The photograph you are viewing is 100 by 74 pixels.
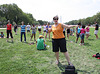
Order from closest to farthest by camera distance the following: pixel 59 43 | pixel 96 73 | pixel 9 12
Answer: pixel 96 73
pixel 59 43
pixel 9 12

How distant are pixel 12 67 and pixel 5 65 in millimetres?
397

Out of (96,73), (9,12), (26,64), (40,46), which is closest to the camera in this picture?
(96,73)

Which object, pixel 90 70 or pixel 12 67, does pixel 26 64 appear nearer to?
pixel 12 67

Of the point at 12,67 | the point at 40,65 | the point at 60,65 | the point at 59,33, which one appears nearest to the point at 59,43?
the point at 59,33

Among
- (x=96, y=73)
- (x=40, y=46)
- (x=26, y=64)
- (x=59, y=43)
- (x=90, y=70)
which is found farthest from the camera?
(x=40, y=46)

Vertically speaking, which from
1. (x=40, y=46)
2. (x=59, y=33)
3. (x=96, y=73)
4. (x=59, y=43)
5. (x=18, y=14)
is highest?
(x=18, y=14)

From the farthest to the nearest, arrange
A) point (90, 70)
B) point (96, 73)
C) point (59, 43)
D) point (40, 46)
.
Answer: point (40, 46)
point (59, 43)
point (90, 70)
point (96, 73)

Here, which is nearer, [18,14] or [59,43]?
[59,43]

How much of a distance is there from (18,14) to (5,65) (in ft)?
229

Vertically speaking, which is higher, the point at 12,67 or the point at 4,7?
the point at 4,7

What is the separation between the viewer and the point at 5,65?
430cm

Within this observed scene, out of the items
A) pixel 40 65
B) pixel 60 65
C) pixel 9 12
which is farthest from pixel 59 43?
pixel 9 12

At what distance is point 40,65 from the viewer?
14.4 ft

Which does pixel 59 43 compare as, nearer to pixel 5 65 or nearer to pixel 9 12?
pixel 5 65
